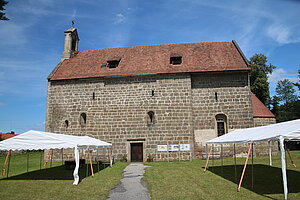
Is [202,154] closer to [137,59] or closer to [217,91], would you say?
[217,91]

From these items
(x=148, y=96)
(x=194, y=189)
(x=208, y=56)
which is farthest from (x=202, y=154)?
(x=194, y=189)

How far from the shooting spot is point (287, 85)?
45.7 m

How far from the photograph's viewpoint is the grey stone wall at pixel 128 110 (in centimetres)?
1733

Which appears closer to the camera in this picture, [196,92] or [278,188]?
[278,188]

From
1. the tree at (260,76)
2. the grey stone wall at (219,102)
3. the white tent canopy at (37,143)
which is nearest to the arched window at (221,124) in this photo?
the grey stone wall at (219,102)

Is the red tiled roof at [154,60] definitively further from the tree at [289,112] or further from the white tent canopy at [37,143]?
the tree at [289,112]

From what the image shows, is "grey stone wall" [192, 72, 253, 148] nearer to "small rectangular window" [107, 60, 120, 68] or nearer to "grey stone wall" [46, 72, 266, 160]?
"grey stone wall" [46, 72, 266, 160]

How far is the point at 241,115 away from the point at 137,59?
31.8ft

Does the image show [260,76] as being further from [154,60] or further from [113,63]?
[113,63]

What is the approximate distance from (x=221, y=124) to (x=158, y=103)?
16.7ft

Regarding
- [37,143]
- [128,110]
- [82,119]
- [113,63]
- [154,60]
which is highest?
[154,60]

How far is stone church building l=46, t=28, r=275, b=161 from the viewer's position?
1723 cm

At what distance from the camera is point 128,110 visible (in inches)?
709

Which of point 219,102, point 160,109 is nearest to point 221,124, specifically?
point 219,102
